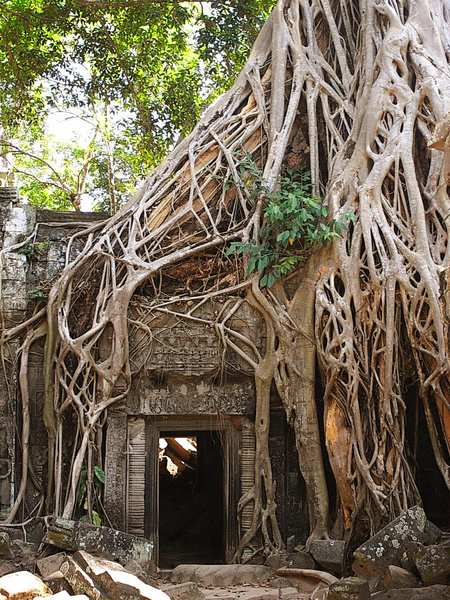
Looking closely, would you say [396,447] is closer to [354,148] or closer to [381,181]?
[381,181]

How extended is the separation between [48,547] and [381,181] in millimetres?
3688

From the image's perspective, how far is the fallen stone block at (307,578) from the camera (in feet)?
15.3

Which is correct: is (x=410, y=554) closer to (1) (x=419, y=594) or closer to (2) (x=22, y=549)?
(1) (x=419, y=594)

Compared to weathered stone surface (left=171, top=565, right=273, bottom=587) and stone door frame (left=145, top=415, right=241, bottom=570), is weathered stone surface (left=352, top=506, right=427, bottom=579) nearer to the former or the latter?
weathered stone surface (left=171, top=565, right=273, bottom=587)

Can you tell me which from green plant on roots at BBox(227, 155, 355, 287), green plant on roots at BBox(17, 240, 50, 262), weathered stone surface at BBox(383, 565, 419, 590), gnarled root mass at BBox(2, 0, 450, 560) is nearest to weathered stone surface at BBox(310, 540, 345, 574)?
gnarled root mass at BBox(2, 0, 450, 560)

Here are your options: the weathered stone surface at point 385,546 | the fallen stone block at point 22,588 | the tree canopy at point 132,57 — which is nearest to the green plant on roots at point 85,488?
the fallen stone block at point 22,588

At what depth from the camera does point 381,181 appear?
18.0 feet

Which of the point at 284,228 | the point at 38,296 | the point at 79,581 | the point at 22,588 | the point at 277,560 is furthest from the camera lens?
the point at 38,296

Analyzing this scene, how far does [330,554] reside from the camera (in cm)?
484

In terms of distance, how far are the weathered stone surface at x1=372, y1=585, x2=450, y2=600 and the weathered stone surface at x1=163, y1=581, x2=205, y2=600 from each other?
1.17 m

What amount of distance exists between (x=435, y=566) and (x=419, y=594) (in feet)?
1.11

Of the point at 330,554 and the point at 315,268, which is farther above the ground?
the point at 315,268

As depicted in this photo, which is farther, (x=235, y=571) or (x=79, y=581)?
(x=235, y=571)

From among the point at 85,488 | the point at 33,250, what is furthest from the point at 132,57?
the point at 85,488
